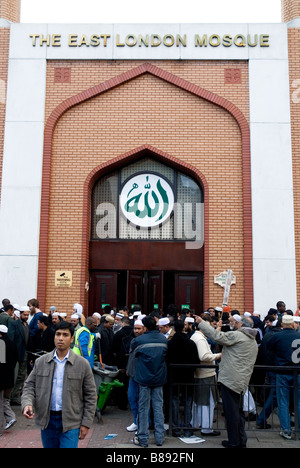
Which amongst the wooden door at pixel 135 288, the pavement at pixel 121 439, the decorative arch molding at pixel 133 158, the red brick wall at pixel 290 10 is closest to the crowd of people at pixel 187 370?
the pavement at pixel 121 439

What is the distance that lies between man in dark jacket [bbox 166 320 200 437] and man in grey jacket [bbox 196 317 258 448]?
66 centimetres

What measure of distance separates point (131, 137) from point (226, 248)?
3.74 meters

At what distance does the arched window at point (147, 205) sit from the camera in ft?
42.2

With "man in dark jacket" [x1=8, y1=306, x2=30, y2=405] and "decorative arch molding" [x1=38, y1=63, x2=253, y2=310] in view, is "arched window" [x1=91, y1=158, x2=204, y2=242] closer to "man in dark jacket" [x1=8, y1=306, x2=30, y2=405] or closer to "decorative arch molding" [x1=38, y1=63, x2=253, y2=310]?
"decorative arch molding" [x1=38, y1=63, x2=253, y2=310]

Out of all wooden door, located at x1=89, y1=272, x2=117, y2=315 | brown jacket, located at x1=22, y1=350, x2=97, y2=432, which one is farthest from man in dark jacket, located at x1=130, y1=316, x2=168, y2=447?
wooden door, located at x1=89, y1=272, x2=117, y2=315

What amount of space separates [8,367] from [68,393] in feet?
10.5

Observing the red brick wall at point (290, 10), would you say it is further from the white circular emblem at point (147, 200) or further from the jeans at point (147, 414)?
the jeans at point (147, 414)

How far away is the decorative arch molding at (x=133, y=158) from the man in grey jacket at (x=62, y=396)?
781 cm

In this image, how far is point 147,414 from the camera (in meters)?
6.43

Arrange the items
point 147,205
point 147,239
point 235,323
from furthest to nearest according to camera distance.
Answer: point 147,205
point 147,239
point 235,323

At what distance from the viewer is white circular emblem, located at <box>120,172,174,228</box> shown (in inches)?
508

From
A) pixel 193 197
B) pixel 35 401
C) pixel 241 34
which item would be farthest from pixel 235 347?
pixel 241 34

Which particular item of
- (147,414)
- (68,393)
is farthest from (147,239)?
(68,393)

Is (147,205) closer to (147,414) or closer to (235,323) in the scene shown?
(235,323)
